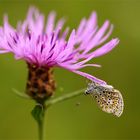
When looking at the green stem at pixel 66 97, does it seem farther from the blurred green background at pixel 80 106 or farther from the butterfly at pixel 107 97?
the blurred green background at pixel 80 106

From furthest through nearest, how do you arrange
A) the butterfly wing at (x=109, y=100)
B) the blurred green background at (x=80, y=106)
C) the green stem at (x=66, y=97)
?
the blurred green background at (x=80, y=106) → the green stem at (x=66, y=97) → the butterfly wing at (x=109, y=100)

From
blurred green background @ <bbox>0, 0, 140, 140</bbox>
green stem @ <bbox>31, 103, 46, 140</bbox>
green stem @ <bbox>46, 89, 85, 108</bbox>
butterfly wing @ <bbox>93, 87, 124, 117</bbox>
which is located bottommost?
blurred green background @ <bbox>0, 0, 140, 140</bbox>

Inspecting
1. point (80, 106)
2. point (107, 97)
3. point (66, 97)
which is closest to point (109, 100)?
point (107, 97)

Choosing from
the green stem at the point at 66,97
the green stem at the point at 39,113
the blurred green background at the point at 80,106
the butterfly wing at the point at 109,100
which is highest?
the butterfly wing at the point at 109,100

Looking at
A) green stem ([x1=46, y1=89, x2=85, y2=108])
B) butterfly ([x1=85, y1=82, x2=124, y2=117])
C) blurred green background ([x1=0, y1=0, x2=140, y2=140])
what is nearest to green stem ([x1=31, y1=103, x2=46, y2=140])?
green stem ([x1=46, y1=89, x2=85, y2=108])

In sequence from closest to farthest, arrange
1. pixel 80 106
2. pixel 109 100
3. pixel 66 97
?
1. pixel 109 100
2. pixel 66 97
3. pixel 80 106

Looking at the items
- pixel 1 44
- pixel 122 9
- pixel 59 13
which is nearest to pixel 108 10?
pixel 122 9

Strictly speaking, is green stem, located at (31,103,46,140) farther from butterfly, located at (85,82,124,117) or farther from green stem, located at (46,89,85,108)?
butterfly, located at (85,82,124,117)

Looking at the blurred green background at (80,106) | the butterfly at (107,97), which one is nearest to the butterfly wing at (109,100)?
the butterfly at (107,97)

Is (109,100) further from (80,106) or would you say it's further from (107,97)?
(80,106)
